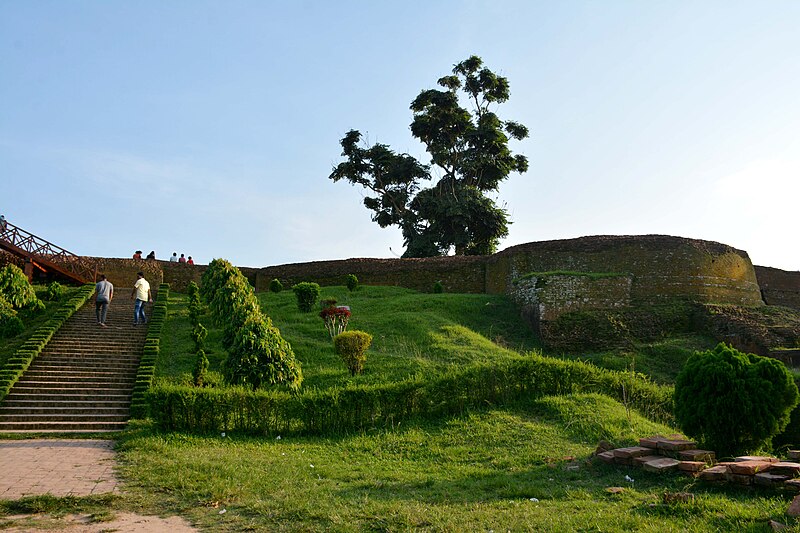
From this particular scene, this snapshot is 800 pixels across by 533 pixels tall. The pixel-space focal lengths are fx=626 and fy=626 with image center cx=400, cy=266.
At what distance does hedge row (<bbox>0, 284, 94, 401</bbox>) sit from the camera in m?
12.9

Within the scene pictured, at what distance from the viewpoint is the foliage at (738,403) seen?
25.0 feet

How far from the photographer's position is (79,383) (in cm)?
1348

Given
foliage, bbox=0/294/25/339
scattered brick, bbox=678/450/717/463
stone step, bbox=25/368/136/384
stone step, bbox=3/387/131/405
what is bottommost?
stone step, bbox=3/387/131/405

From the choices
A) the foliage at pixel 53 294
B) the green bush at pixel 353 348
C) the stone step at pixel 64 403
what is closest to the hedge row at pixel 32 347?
the stone step at pixel 64 403

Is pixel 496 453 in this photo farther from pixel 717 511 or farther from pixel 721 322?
pixel 721 322

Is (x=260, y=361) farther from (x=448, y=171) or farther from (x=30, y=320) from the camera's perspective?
(x=448, y=171)

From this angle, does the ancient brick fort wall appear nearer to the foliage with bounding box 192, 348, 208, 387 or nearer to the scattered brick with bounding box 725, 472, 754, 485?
the foliage with bounding box 192, 348, 208, 387

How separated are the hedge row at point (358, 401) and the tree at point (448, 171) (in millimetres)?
21833

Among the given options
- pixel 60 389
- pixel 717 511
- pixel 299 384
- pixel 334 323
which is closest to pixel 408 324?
pixel 334 323

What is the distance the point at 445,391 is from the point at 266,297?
15589 mm

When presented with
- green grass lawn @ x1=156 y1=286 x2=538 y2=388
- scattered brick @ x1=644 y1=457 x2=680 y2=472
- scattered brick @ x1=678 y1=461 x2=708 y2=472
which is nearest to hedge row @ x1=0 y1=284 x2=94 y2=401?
green grass lawn @ x1=156 y1=286 x2=538 y2=388

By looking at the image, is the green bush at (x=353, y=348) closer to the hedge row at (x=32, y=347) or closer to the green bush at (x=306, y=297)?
the hedge row at (x=32, y=347)

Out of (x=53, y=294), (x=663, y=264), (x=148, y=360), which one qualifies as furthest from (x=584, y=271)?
(x=53, y=294)

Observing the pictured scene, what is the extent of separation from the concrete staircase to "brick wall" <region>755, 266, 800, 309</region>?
25.4m
